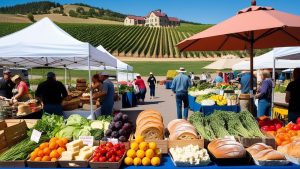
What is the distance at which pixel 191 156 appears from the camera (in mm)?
4125

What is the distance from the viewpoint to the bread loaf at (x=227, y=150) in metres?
4.11

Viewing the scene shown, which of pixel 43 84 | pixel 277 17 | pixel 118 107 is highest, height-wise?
pixel 277 17

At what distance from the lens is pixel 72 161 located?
4219 mm

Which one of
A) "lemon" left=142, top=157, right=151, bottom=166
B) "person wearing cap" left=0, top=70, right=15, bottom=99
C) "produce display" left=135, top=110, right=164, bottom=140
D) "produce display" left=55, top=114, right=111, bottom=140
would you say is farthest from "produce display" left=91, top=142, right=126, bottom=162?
"person wearing cap" left=0, top=70, right=15, bottom=99

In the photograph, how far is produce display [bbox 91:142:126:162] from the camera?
4172 mm

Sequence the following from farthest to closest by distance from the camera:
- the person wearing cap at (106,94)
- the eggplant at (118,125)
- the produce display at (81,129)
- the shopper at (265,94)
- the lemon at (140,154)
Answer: the person wearing cap at (106,94) < the shopper at (265,94) < the produce display at (81,129) < the eggplant at (118,125) < the lemon at (140,154)

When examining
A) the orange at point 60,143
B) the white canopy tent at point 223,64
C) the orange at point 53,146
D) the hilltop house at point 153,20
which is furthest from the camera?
the hilltop house at point 153,20

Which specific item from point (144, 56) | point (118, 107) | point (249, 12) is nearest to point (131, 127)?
point (249, 12)

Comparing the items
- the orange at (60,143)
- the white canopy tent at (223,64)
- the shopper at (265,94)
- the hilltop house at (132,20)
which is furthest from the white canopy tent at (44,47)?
the hilltop house at (132,20)

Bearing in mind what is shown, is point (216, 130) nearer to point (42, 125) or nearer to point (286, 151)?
point (286, 151)

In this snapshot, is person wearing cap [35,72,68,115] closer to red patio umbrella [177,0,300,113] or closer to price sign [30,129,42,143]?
price sign [30,129,42,143]

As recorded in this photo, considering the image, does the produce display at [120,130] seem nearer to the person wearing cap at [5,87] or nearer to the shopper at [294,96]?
the shopper at [294,96]

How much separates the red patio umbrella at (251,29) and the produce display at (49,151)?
255 centimetres

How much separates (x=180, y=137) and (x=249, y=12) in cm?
223
